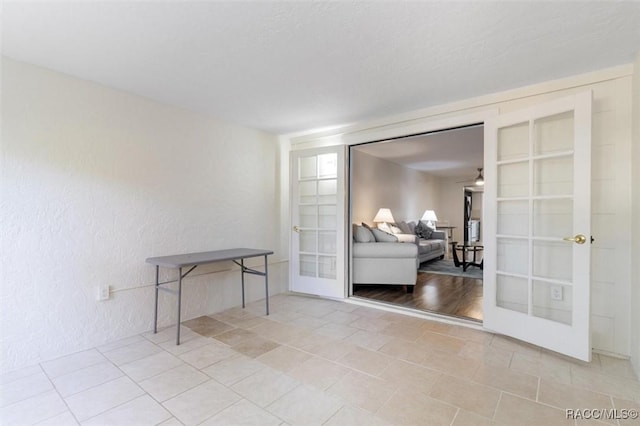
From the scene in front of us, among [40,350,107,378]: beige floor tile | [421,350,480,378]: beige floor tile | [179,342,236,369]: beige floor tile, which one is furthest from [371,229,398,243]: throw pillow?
[40,350,107,378]: beige floor tile

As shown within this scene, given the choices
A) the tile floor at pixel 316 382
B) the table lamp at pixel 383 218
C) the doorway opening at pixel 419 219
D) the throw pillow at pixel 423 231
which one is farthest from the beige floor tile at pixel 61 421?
the throw pillow at pixel 423 231

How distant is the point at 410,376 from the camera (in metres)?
2.04

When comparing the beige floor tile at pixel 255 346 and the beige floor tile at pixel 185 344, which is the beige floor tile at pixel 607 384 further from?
the beige floor tile at pixel 185 344

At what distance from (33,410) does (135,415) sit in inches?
23.6

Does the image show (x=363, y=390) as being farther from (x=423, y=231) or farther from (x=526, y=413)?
(x=423, y=231)

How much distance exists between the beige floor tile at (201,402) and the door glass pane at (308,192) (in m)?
2.54

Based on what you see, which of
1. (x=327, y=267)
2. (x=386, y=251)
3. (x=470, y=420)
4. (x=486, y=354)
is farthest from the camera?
(x=386, y=251)

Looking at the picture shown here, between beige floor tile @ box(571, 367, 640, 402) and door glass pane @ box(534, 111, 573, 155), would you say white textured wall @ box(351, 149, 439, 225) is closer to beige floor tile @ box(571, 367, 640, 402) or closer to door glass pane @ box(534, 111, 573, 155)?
door glass pane @ box(534, 111, 573, 155)

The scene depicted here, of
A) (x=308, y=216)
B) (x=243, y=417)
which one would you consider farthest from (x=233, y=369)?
(x=308, y=216)

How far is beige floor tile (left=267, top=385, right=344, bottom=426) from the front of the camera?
162 cm

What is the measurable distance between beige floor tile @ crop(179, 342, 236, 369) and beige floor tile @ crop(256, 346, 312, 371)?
284 millimetres

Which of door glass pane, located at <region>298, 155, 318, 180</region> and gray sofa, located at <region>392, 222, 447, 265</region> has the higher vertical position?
door glass pane, located at <region>298, 155, 318, 180</region>

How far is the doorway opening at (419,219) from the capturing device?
4039 mm

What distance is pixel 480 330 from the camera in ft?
9.27
